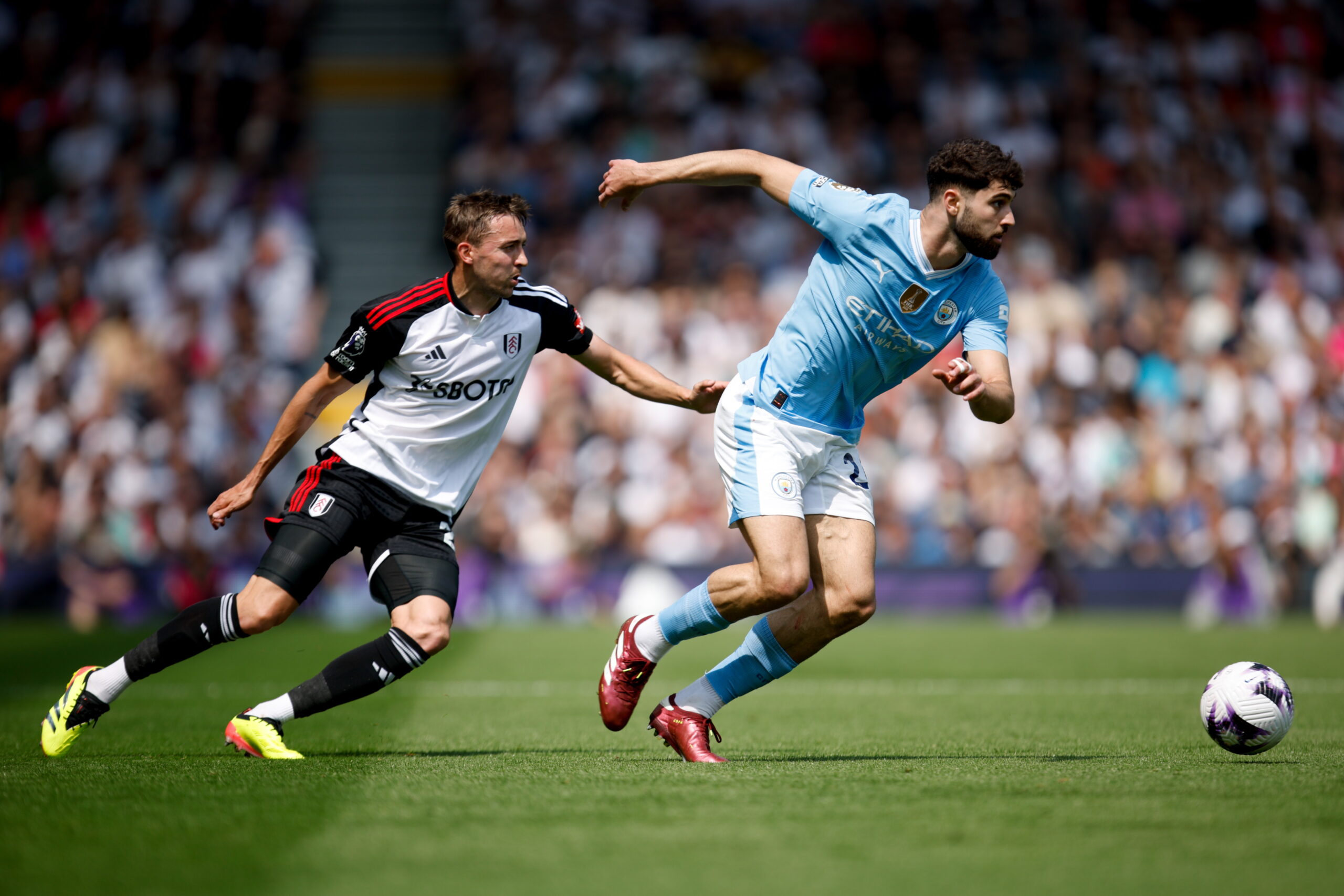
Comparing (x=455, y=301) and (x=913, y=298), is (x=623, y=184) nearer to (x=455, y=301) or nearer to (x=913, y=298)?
(x=455, y=301)

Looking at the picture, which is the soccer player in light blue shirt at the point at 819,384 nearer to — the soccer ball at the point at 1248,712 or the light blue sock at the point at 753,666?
the light blue sock at the point at 753,666

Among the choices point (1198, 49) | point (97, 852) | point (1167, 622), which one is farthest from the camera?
point (1198, 49)

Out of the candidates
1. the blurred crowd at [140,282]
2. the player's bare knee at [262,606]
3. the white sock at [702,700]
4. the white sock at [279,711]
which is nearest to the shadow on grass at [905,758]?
the white sock at [702,700]

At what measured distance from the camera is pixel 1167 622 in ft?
49.4

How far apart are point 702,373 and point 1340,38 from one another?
10.6 metres

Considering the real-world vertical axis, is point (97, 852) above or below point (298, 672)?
above

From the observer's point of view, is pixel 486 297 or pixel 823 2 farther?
pixel 823 2

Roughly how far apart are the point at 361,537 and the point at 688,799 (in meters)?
2.06

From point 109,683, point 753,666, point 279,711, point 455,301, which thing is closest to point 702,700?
point 753,666

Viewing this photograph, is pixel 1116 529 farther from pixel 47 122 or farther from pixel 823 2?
pixel 47 122

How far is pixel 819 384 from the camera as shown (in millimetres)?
5746

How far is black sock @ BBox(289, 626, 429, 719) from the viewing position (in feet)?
18.6

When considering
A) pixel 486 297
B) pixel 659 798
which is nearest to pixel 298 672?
pixel 486 297

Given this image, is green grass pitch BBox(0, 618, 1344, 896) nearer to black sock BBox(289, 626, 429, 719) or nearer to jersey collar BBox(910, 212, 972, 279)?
black sock BBox(289, 626, 429, 719)
